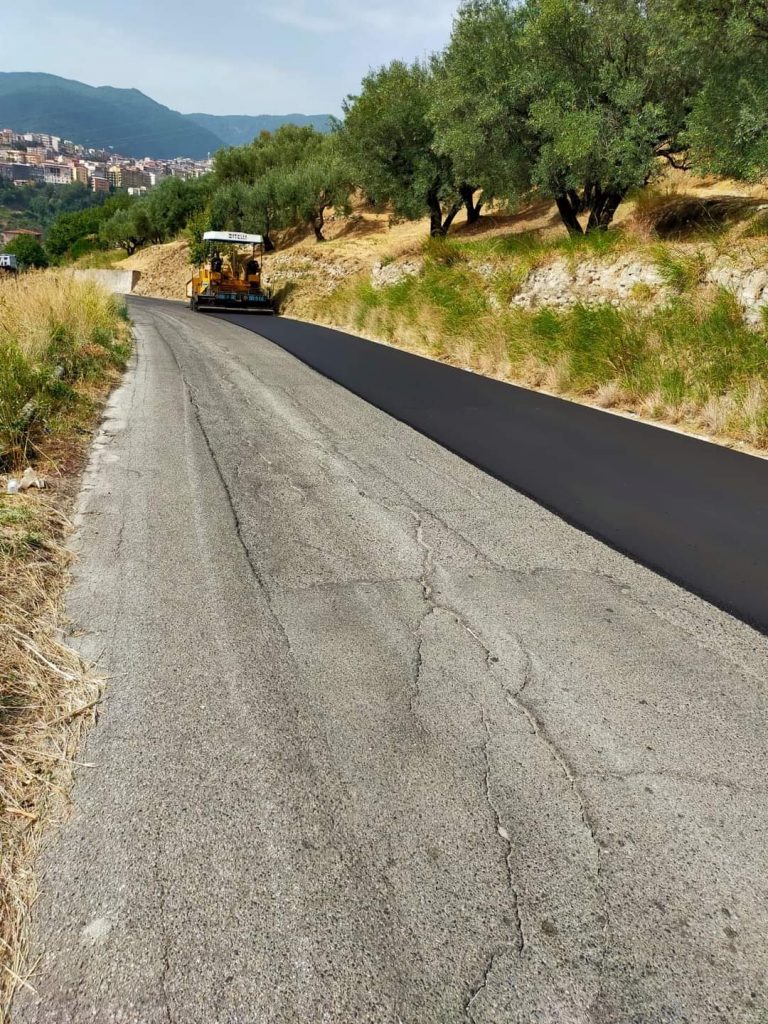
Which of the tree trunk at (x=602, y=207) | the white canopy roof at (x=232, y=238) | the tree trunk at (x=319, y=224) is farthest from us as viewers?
the tree trunk at (x=319, y=224)

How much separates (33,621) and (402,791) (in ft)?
7.09

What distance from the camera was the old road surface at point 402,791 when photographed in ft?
5.71

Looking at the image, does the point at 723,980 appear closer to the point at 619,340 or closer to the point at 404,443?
the point at 404,443

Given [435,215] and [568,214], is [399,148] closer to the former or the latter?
[435,215]

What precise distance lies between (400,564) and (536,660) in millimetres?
1316

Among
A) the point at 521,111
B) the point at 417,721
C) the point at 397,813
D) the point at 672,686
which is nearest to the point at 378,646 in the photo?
the point at 417,721

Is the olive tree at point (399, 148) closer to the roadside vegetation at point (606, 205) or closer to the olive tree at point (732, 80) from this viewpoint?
the roadside vegetation at point (606, 205)

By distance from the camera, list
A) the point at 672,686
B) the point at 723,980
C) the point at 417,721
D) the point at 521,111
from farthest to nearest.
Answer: the point at 521,111 < the point at 672,686 < the point at 417,721 < the point at 723,980

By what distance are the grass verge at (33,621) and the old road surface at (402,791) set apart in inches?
4.2

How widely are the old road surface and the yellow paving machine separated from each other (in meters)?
23.4

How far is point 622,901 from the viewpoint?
1.98 metres

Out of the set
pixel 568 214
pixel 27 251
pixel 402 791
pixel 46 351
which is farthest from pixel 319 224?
pixel 27 251

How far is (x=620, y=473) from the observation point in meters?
6.41

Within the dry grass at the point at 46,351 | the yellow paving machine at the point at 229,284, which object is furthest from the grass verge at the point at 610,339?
the yellow paving machine at the point at 229,284
